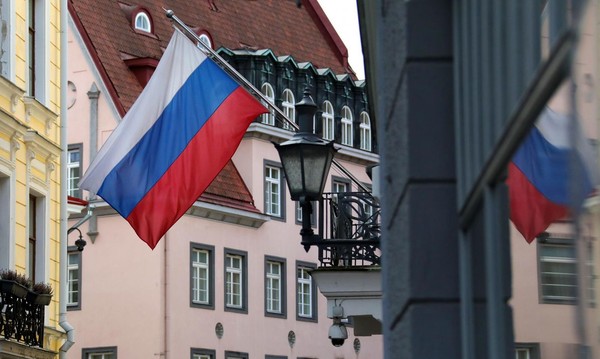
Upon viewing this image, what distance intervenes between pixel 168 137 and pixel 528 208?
12553 millimetres

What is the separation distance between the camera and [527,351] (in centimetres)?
373

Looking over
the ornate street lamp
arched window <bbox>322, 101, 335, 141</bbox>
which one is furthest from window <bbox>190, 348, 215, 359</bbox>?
the ornate street lamp

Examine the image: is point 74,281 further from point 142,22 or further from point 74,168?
point 142,22

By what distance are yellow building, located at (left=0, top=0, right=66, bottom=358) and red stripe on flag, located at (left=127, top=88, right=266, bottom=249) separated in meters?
7.00

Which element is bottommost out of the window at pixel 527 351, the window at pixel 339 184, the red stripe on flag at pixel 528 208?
the window at pixel 527 351

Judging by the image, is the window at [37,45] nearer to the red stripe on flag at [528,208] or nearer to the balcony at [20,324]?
the balcony at [20,324]

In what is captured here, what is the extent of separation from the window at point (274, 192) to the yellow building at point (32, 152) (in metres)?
20.7

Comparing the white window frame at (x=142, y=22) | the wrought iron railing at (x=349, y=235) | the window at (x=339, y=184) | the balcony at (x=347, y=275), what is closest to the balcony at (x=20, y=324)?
the wrought iron railing at (x=349, y=235)

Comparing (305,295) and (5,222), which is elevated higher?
(305,295)

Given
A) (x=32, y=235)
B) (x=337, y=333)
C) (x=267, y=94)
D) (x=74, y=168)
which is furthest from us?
(x=267, y=94)

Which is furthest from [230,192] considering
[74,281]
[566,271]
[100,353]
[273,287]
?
[566,271]

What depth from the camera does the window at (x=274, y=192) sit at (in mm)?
47156

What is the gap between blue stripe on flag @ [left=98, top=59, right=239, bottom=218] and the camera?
15.5 metres

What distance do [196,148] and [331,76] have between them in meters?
34.6
